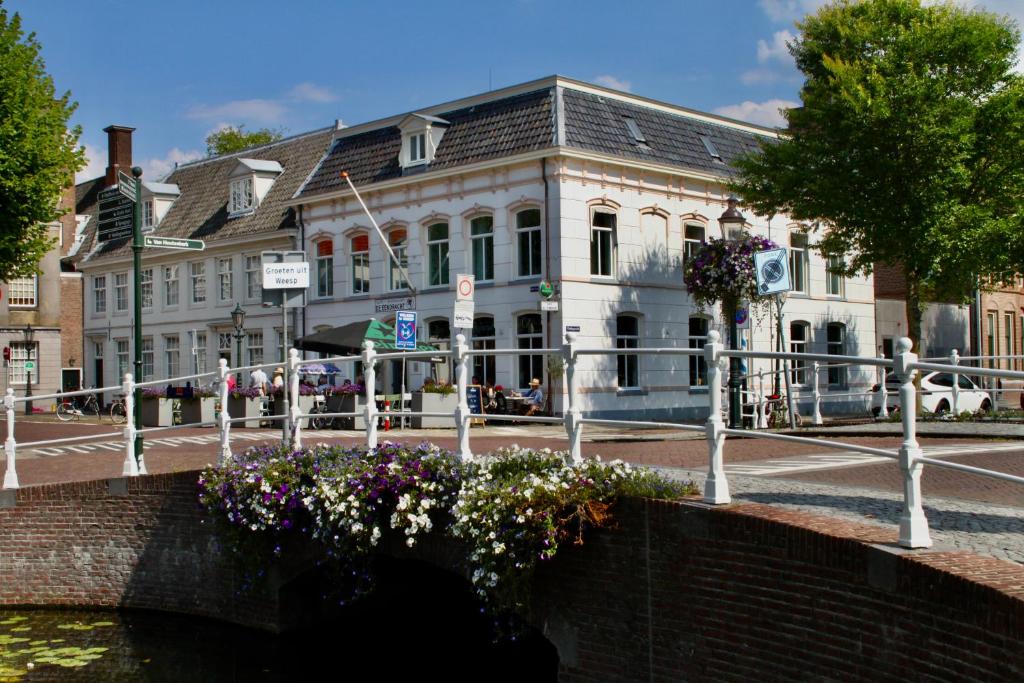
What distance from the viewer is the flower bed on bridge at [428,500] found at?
7.52 m

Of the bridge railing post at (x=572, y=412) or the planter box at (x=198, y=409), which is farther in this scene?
the planter box at (x=198, y=409)

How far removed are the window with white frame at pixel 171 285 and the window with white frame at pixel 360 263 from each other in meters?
11.3

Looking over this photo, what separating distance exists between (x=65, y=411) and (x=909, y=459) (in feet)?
121

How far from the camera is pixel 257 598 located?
36.2 ft

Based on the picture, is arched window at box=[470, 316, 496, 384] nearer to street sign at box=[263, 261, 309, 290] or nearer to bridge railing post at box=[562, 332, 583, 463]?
street sign at box=[263, 261, 309, 290]

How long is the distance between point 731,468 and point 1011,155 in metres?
17.2

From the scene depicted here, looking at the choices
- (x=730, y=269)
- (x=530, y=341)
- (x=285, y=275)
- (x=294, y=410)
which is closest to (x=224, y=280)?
(x=530, y=341)

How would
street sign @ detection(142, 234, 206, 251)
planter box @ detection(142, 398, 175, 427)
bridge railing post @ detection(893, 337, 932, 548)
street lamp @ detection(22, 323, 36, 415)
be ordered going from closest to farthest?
bridge railing post @ detection(893, 337, 932, 548) → street sign @ detection(142, 234, 206, 251) → planter box @ detection(142, 398, 175, 427) → street lamp @ detection(22, 323, 36, 415)

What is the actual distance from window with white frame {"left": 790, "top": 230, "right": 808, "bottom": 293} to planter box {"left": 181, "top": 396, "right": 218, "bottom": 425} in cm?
1761

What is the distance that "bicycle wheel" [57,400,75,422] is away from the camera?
36906 millimetres

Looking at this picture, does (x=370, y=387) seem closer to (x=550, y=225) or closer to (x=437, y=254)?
(x=550, y=225)

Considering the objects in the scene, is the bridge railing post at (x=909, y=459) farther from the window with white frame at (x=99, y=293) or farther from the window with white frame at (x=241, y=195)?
the window with white frame at (x=99, y=293)

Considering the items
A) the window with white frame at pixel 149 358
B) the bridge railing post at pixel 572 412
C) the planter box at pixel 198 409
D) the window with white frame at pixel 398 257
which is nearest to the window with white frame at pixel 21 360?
the window with white frame at pixel 149 358

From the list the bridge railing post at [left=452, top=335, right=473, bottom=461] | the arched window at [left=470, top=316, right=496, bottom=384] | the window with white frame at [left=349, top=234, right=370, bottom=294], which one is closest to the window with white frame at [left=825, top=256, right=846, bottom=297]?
the arched window at [left=470, top=316, right=496, bottom=384]
